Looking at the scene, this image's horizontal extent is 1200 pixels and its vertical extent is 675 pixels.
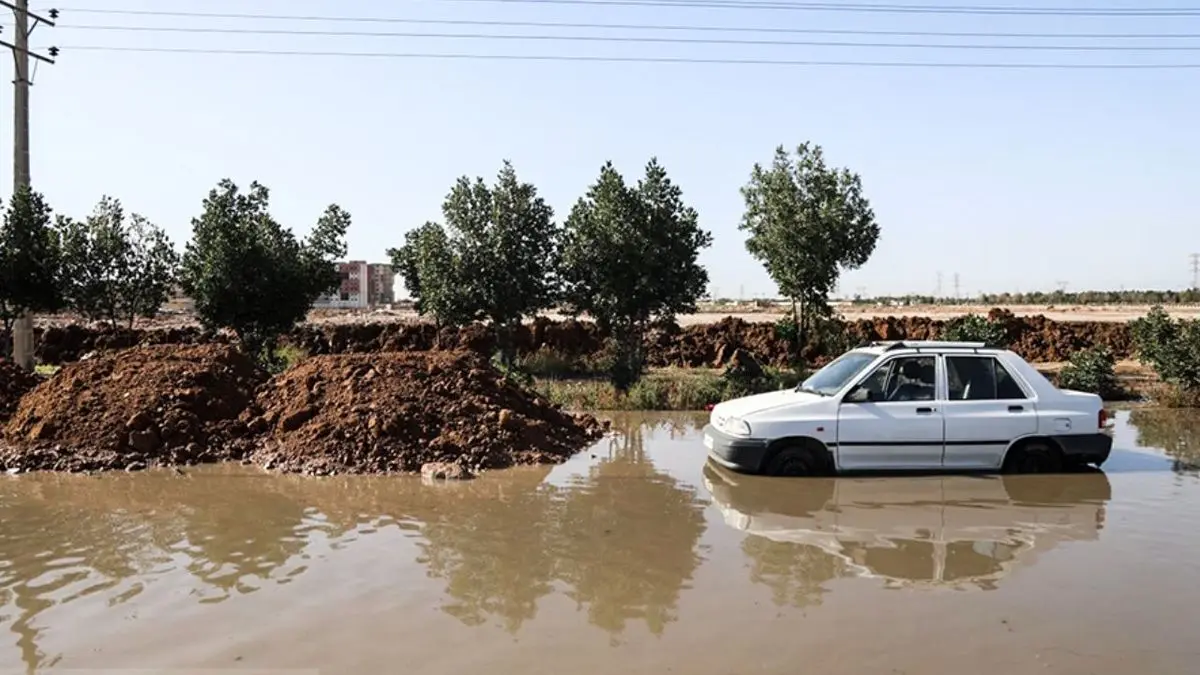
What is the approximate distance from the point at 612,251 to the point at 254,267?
25.9ft

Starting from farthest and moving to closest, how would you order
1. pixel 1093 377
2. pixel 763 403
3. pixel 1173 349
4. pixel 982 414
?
1. pixel 1093 377
2. pixel 1173 349
3. pixel 763 403
4. pixel 982 414

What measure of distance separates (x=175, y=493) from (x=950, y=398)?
893 centimetres

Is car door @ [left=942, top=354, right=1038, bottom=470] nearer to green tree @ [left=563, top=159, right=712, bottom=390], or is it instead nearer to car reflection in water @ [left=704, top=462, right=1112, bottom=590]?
car reflection in water @ [left=704, top=462, right=1112, bottom=590]

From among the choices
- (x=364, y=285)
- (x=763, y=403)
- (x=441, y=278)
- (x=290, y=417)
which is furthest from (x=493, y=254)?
(x=364, y=285)

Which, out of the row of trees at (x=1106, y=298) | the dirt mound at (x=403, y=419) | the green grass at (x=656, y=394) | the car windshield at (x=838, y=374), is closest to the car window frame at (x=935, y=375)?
the car windshield at (x=838, y=374)

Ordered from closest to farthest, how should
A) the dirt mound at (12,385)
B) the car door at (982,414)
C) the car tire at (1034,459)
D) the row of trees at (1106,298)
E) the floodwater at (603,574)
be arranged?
1. the floodwater at (603,574)
2. the car door at (982,414)
3. the car tire at (1034,459)
4. the dirt mound at (12,385)
5. the row of trees at (1106,298)

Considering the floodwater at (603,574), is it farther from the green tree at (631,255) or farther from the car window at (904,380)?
the green tree at (631,255)

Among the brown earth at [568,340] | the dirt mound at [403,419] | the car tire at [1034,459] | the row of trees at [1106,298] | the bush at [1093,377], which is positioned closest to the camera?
the car tire at [1034,459]

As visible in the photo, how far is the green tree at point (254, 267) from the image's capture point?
2008 centimetres

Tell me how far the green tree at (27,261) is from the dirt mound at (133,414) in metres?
6.80

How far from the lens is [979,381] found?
10.8m

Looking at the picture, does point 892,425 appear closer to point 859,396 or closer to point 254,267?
point 859,396

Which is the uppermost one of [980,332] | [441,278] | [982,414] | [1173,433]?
[441,278]

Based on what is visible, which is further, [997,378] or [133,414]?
[133,414]
